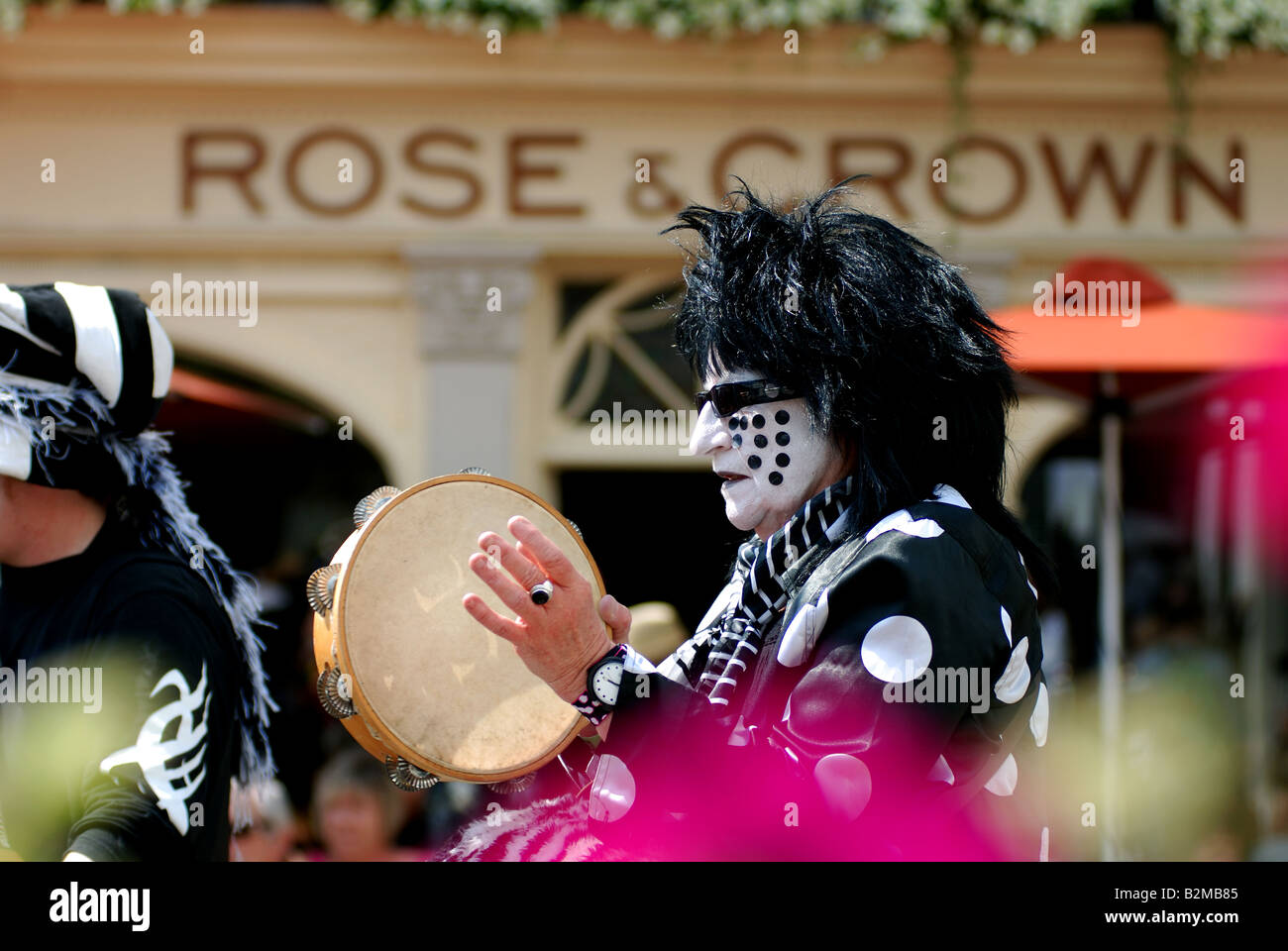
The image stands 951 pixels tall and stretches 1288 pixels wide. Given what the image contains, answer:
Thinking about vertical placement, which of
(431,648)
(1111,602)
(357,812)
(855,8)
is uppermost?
(855,8)

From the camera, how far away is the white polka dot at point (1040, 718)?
6.46ft

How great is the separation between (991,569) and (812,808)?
0.42 m

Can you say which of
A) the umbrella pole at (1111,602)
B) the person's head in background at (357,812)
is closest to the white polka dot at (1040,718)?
the person's head in background at (357,812)

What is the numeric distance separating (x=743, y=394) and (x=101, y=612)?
1.11 m

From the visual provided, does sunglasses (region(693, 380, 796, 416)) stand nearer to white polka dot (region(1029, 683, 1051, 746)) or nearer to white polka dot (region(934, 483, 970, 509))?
white polka dot (region(934, 483, 970, 509))

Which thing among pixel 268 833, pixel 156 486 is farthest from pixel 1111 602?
pixel 156 486

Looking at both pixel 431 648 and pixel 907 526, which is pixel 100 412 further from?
pixel 907 526

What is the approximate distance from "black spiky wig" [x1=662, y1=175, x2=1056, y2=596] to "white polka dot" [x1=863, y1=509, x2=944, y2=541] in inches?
2.0

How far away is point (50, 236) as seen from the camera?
659 cm

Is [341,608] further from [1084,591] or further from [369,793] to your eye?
[1084,591]

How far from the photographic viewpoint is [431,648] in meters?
2.18

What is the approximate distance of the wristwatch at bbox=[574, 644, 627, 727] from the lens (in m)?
1.76

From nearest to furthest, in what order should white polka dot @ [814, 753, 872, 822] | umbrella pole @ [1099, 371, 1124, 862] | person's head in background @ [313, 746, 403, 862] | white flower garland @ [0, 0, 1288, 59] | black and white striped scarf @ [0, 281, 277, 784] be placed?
1. white polka dot @ [814, 753, 872, 822]
2. black and white striped scarf @ [0, 281, 277, 784]
3. person's head in background @ [313, 746, 403, 862]
4. umbrella pole @ [1099, 371, 1124, 862]
5. white flower garland @ [0, 0, 1288, 59]

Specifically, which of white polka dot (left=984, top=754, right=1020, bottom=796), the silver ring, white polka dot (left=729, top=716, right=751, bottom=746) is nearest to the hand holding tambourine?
the silver ring
